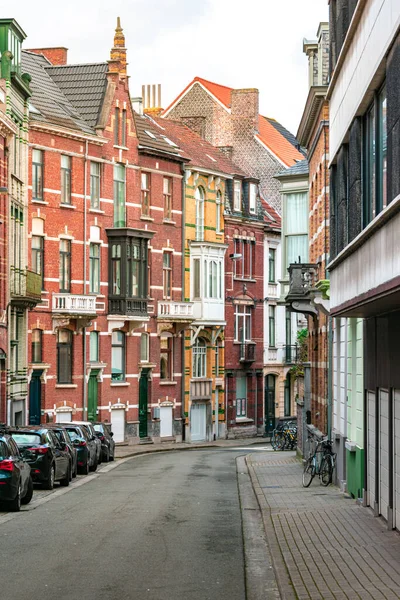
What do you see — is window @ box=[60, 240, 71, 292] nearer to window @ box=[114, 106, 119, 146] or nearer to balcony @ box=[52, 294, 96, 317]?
balcony @ box=[52, 294, 96, 317]

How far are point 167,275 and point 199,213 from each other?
4829 millimetres

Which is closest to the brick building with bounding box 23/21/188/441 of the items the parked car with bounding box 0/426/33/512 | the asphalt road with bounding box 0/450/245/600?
the asphalt road with bounding box 0/450/245/600

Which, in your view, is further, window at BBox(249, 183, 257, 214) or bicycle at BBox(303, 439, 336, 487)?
window at BBox(249, 183, 257, 214)

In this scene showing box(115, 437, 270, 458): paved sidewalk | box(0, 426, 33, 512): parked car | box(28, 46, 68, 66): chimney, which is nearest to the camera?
box(0, 426, 33, 512): parked car

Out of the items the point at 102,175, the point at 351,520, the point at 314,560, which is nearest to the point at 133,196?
the point at 102,175

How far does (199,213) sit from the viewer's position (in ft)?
215

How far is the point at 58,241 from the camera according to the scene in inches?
2110

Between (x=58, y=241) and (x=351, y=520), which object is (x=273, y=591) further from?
(x=58, y=241)

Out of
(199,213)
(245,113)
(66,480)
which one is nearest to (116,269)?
(199,213)

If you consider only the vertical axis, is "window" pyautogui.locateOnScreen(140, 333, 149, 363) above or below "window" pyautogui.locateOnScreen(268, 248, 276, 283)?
below

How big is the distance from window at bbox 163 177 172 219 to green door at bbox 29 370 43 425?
12.9 metres

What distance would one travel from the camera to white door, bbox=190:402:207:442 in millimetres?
64688

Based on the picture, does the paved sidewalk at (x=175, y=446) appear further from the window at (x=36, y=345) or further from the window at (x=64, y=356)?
the window at (x=36, y=345)

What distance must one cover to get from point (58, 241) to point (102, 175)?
14.7ft
